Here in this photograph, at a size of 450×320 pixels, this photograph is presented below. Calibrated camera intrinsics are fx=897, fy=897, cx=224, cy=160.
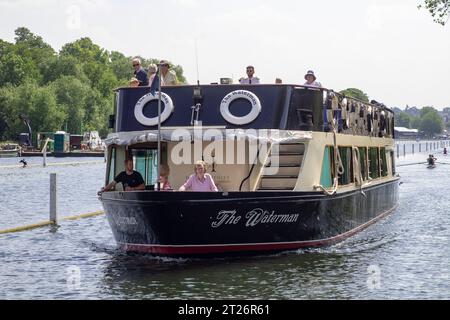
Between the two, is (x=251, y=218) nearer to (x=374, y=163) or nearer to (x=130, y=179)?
(x=130, y=179)

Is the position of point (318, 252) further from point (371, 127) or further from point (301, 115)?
point (371, 127)

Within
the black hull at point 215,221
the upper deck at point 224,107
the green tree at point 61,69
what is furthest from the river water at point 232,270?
the green tree at point 61,69

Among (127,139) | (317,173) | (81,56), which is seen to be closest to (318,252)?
(317,173)

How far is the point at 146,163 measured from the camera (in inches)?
935

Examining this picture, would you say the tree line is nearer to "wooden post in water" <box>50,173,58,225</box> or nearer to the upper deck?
"wooden post in water" <box>50,173,58,225</box>

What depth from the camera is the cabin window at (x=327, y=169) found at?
23.0 m

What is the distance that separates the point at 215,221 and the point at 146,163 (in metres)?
4.43

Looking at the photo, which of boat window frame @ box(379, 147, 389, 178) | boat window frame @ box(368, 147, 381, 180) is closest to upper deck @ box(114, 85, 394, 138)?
boat window frame @ box(368, 147, 381, 180)

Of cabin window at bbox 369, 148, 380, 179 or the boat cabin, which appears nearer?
the boat cabin

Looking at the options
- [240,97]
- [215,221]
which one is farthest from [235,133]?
[215,221]

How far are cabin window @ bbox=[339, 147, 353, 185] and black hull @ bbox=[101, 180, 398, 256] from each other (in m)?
2.84

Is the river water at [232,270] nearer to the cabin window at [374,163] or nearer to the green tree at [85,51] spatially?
the cabin window at [374,163]

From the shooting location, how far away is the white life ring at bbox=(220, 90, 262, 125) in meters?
21.6

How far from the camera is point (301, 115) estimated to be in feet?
72.8
